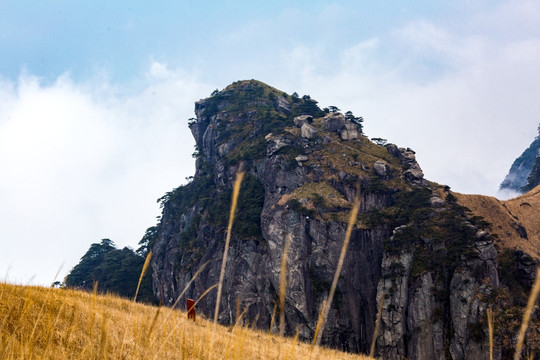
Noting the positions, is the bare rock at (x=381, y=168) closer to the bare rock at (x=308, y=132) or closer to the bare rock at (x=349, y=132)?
the bare rock at (x=349, y=132)

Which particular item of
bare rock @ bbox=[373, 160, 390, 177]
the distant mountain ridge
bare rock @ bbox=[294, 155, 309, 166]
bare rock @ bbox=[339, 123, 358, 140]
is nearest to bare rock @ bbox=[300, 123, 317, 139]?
bare rock @ bbox=[339, 123, 358, 140]

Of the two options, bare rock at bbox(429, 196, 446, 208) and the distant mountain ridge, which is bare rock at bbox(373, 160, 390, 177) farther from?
the distant mountain ridge

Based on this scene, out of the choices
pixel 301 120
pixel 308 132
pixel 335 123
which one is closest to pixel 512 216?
pixel 335 123

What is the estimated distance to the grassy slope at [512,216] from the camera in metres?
36.1

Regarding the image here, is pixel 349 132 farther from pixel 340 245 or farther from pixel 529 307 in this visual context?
pixel 529 307

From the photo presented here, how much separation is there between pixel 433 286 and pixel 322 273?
439 inches

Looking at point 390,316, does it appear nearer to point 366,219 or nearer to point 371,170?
point 366,219

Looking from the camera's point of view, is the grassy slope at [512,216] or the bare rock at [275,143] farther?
the bare rock at [275,143]

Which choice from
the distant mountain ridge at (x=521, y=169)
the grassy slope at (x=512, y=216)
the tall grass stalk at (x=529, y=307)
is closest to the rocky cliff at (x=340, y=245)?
the grassy slope at (x=512, y=216)

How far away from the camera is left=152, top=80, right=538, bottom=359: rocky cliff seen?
31.3 metres

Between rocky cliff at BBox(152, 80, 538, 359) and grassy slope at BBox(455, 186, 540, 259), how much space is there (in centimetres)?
221

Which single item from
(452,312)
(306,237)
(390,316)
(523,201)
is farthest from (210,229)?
(523,201)

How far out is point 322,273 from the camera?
38.0 m

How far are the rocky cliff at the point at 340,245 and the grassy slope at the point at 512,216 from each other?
87.2 inches
